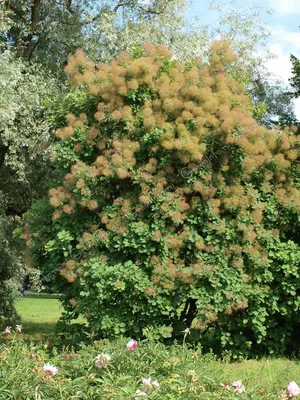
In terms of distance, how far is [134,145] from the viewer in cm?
749

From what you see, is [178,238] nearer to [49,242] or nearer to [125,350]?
[49,242]

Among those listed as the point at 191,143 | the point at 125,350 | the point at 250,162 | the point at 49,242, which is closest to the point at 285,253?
the point at 250,162

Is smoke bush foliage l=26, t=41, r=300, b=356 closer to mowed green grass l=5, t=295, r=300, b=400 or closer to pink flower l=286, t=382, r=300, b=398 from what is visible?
mowed green grass l=5, t=295, r=300, b=400

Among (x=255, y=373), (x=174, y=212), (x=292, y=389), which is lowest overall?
(x=255, y=373)

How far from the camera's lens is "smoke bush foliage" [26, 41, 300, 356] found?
7273 mm

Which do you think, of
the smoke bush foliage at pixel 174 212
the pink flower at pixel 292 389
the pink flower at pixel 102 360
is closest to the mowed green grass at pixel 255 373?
the pink flower at pixel 292 389

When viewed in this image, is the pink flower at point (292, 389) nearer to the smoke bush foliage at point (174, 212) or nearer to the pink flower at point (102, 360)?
the pink flower at point (102, 360)

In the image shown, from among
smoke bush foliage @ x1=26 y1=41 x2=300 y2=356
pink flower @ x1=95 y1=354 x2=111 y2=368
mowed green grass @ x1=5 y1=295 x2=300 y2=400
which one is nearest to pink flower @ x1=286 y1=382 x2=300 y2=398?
mowed green grass @ x1=5 y1=295 x2=300 y2=400

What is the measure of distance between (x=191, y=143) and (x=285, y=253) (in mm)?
1823

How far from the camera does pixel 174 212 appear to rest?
7262 mm

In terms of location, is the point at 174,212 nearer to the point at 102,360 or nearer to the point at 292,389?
the point at 102,360

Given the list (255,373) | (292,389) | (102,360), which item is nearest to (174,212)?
(255,373)

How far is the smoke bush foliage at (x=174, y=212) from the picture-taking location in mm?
7273

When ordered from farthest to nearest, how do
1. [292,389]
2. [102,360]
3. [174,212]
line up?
[174,212]
[102,360]
[292,389]
